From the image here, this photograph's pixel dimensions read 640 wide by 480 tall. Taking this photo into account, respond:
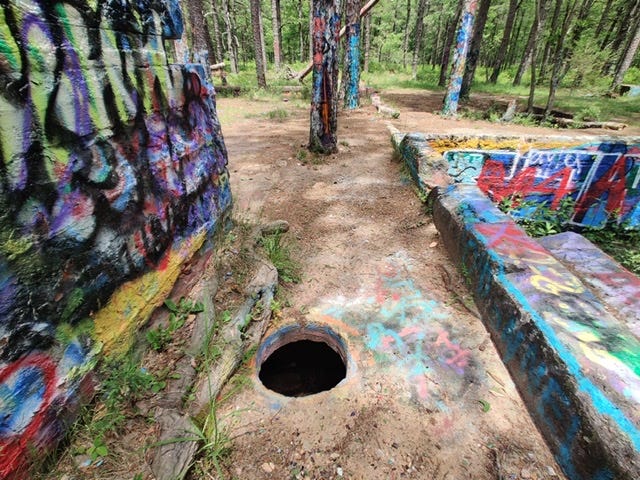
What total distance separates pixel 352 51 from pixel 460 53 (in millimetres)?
3147

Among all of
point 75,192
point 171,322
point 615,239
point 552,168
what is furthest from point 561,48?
point 75,192

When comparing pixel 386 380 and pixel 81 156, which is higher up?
pixel 81 156

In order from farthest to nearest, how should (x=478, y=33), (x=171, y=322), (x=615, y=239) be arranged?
(x=478, y=33) < (x=615, y=239) < (x=171, y=322)

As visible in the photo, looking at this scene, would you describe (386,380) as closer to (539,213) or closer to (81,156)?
(81,156)

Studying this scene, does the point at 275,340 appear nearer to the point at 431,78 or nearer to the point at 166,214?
the point at 166,214

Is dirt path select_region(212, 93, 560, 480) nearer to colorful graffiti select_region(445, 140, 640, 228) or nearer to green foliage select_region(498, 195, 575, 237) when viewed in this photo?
colorful graffiti select_region(445, 140, 640, 228)

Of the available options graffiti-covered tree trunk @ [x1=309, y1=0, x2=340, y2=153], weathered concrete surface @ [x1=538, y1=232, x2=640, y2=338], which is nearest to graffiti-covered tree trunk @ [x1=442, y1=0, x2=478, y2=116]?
graffiti-covered tree trunk @ [x1=309, y1=0, x2=340, y2=153]

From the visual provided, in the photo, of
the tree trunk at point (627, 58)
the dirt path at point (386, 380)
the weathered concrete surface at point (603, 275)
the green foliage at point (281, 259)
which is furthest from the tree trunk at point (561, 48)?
the green foliage at point (281, 259)

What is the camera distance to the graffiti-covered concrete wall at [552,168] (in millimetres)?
→ 4852

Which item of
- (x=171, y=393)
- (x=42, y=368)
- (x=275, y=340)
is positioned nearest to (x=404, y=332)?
(x=275, y=340)

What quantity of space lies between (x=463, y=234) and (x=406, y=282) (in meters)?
0.68

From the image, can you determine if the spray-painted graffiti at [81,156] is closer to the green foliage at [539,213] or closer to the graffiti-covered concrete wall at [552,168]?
the graffiti-covered concrete wall at [552,168]

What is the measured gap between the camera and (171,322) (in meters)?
2.23

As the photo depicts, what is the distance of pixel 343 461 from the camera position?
165 centimetres
